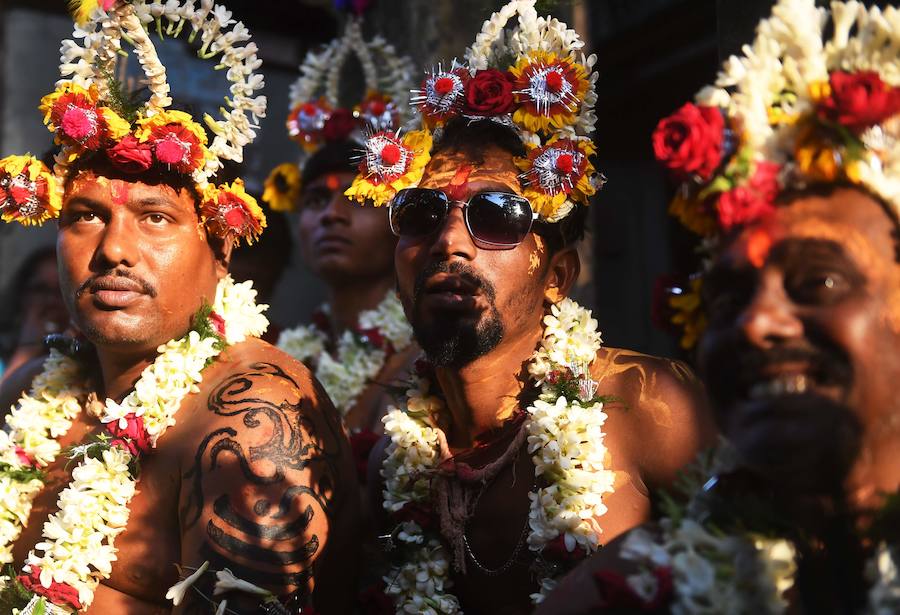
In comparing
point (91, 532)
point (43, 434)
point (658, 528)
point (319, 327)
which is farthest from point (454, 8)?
point (658, 528)

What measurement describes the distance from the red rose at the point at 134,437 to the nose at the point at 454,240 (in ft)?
4.13

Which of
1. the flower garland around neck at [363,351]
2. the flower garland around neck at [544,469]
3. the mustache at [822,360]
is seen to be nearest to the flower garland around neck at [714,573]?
the mustache at [822,360]

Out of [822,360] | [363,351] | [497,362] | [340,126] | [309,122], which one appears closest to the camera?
[822,360]

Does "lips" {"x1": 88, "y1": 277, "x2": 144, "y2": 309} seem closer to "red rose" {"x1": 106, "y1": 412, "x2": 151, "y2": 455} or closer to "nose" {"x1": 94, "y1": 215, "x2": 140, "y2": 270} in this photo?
"nose" {"x1": 94, "y1": 215, "x2": 140, "y2": 270}

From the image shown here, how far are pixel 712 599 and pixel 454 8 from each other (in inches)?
200

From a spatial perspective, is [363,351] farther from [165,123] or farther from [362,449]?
[165,123]

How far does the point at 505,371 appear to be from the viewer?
3.93 metres

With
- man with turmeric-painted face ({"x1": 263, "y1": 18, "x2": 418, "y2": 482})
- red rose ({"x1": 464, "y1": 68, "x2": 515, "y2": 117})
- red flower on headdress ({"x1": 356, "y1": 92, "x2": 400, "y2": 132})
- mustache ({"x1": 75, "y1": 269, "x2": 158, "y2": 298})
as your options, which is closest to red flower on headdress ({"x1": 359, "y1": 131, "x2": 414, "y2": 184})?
red rose ({"x1": 464, "y1": 68, "x2": 515, "y2": 117})

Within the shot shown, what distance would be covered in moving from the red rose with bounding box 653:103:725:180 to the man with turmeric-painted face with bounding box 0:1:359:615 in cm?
187

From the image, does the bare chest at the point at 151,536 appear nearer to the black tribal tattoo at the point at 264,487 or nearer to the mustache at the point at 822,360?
the black tribal tattoo at the point at 264,487

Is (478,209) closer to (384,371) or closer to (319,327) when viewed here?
(384,371)

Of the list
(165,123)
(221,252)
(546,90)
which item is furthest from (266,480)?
(546,90)

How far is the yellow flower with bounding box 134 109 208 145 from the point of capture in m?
4.14

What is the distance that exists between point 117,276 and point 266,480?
108cm
